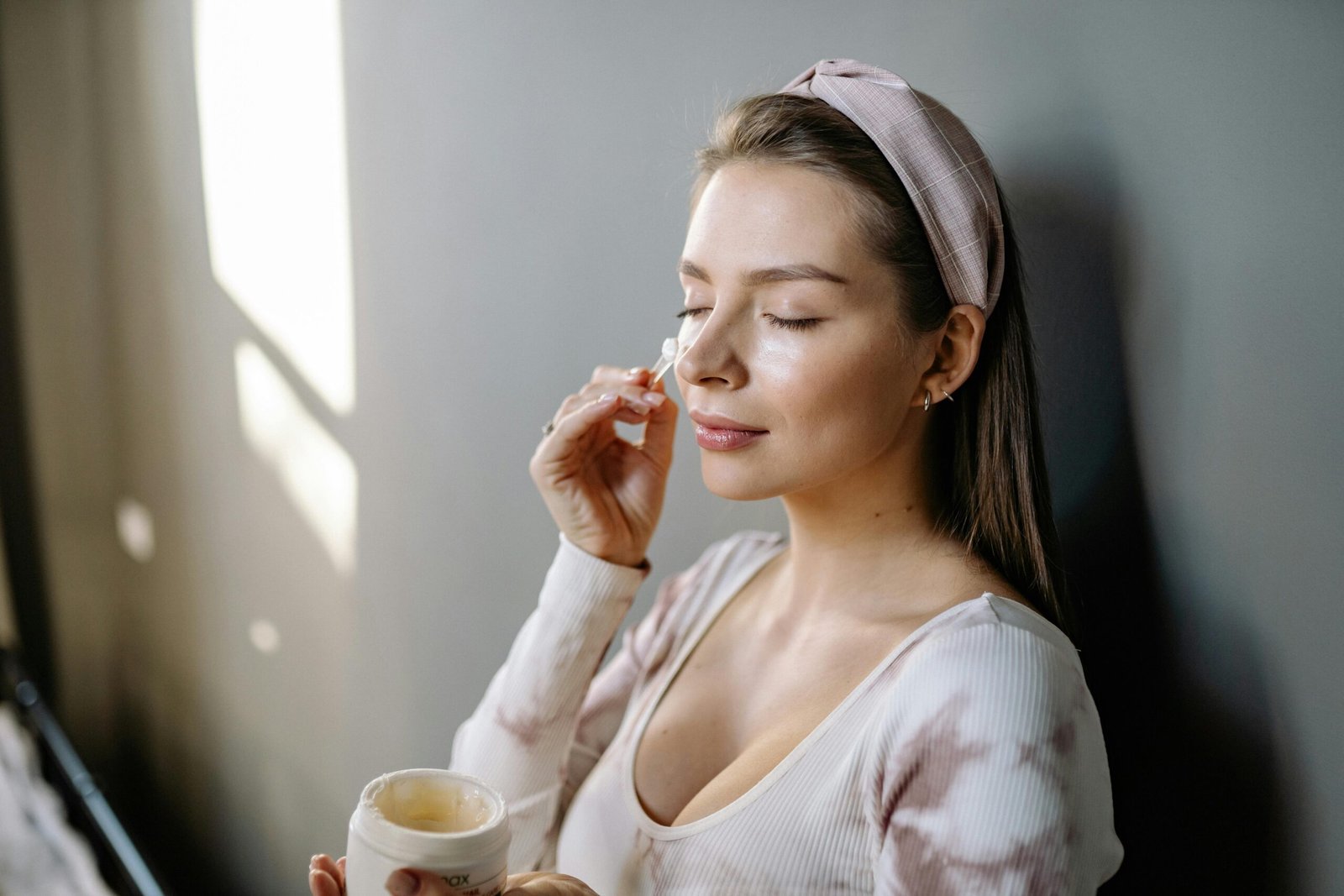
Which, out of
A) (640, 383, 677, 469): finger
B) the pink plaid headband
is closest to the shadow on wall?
the pink plaid headband

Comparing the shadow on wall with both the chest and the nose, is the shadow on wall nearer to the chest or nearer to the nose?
the chest

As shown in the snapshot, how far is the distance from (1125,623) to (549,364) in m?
0.90

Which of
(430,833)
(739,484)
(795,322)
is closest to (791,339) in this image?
(795,322)

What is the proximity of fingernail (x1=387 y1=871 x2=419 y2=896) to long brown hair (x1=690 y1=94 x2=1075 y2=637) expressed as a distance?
1.80ft

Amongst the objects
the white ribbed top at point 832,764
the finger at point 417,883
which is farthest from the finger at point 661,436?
the finger at point 417,883

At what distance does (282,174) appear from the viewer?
7.04ft

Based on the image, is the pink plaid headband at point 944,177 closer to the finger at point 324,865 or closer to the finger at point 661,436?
the finger at point 661,436

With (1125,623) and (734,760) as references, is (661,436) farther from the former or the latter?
(1125,623)

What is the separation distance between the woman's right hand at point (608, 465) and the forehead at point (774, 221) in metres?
0.25

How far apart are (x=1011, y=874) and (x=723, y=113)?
0.75 metres

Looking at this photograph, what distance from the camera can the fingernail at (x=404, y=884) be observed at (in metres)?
0.76

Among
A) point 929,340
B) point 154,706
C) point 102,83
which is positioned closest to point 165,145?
point 102,83

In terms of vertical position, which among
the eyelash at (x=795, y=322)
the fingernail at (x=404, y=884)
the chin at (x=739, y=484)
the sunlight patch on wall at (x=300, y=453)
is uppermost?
the eyelash at (x=795, y=322)

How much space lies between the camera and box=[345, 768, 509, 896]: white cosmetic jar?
0.77 meters
